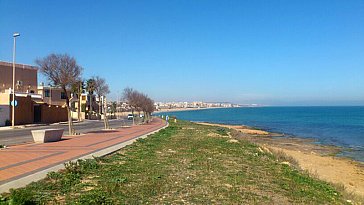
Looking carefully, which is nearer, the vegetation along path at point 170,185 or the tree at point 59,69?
the vegetation along path at point 170,185

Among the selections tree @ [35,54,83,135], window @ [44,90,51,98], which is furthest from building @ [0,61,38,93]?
tree @ [35,54,83,135]

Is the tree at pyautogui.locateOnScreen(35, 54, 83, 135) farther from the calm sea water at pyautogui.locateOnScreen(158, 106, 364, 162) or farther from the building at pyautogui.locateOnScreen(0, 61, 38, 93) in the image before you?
the building at pyautogui.locateOnScreen(0, 61, 38, 93)

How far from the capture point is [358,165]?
2261cm

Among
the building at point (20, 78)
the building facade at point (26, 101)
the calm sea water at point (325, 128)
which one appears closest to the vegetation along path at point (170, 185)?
the calm sea water at point (325, 128)

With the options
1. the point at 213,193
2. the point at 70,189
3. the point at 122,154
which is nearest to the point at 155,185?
the point at 213,193

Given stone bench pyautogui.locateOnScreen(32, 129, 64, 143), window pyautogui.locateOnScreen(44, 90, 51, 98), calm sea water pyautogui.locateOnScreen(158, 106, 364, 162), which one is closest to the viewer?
stone bench pyautogui.locateOnScreen(32, 129, 64, 143)

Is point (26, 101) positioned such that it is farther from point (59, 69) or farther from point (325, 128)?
A: point (325, 128)

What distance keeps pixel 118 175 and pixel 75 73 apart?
15732 mm

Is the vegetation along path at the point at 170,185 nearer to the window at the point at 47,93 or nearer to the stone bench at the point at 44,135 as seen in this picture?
the stone bench at the point at 44,135

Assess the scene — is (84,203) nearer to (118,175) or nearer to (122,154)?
(118,175)

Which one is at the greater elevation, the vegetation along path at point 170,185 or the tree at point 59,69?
the tree at point 59,69

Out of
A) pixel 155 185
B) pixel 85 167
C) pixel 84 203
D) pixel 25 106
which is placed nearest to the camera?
pixel 84 203

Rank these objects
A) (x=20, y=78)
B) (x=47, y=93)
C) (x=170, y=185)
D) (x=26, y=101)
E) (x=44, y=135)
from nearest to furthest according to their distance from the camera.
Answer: (x=170, y=185), (x=44, y=135), (x=26, y=101), (x=20, y=78), (x=47, y=93)

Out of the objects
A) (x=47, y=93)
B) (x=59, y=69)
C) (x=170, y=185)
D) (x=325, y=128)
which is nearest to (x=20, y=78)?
(x=47, y=93)
